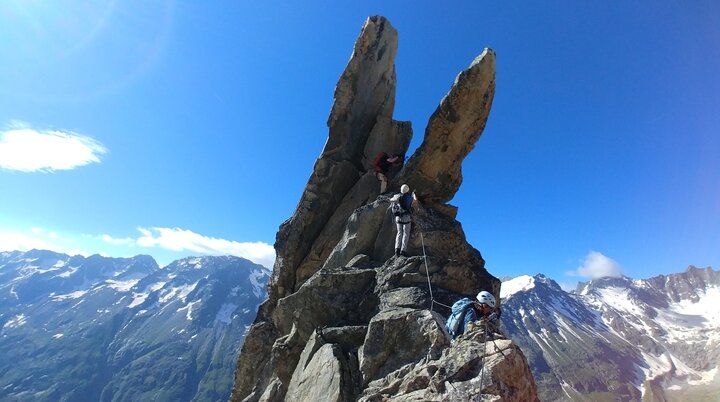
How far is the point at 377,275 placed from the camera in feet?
66.4

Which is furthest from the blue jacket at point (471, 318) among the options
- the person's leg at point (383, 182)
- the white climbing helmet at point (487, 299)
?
the person's leg at point (383, 182)

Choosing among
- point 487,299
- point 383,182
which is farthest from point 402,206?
point 487,299

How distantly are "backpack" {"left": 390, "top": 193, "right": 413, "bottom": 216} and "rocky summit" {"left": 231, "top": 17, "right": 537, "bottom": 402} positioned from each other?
111 cm

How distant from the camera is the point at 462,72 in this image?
992 inches

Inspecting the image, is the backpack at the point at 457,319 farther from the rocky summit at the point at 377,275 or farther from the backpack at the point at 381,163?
the backpack at the point at 381,163

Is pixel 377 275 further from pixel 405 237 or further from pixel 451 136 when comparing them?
pixel 451 136

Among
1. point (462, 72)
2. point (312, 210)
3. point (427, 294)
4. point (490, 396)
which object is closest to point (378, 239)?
point (427, 294)

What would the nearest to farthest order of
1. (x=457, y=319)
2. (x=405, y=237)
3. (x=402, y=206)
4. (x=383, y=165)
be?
1. (x=457, y=319)
2. (x=405, y=237)
3. (x=402, y=206)
4. (x=383, y=165)

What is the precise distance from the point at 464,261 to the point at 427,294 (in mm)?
5295

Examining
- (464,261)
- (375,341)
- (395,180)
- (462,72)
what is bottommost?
(375,341)

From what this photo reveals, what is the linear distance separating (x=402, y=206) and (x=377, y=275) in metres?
3.94

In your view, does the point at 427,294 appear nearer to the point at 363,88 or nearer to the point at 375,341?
the point at 375,341

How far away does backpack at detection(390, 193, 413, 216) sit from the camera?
21.5m

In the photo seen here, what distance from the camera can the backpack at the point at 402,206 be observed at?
21.5 meters
